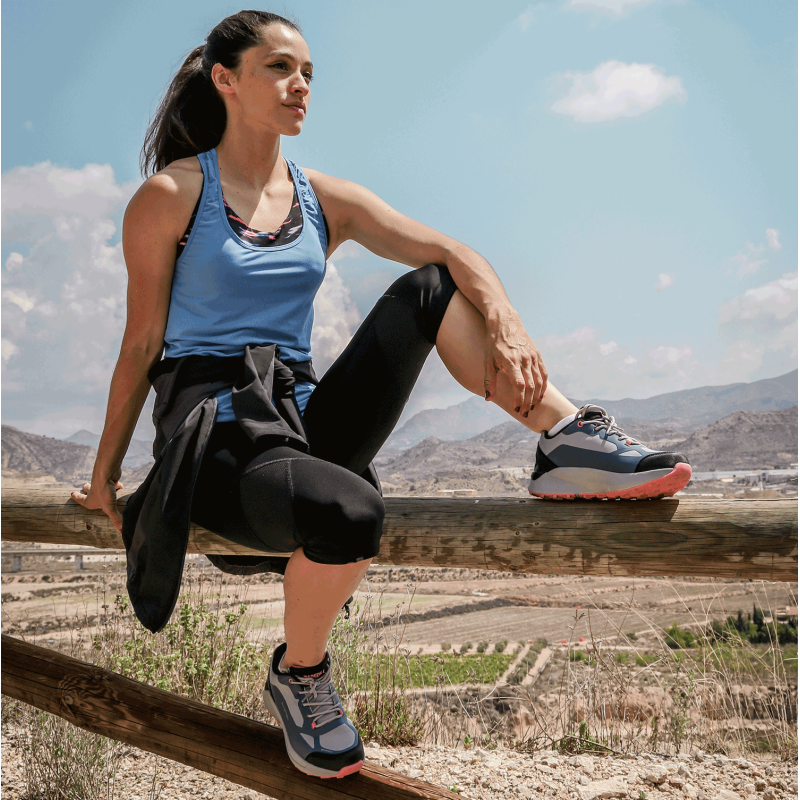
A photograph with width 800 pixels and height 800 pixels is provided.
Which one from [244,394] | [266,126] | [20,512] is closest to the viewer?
[244,394]

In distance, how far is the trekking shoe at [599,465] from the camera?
4.94 feet

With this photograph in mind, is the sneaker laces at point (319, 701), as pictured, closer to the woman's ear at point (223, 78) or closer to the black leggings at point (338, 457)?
the black leggings at point (338, 457)

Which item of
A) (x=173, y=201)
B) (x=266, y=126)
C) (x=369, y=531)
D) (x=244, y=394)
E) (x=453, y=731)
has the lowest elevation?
(x=453, y=731)

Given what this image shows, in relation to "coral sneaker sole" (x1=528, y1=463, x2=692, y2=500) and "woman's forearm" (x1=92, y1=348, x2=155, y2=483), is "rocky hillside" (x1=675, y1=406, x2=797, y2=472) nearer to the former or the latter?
"coral sneaker sole" (x1=528, y1=463, x2=692, y2=500)

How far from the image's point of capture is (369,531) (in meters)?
1.35

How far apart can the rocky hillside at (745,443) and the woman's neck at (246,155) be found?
305 ft

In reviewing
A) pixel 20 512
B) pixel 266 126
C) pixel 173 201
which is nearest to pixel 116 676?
pixel 20 512

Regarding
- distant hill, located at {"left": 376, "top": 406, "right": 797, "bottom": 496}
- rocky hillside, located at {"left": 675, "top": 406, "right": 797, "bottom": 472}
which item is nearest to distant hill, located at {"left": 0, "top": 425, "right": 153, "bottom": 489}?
distant hill, located at {"left": 376, "top": 406, "right": 797, "bottom": 496}

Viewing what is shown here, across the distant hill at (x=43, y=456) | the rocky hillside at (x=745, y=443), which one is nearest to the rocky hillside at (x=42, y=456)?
the distant hill at (x=43, y=456)

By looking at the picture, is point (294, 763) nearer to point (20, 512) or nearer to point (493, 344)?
point (493, 344)

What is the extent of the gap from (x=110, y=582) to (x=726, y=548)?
4.51 m

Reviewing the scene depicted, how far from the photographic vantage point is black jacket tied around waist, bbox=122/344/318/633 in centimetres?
146

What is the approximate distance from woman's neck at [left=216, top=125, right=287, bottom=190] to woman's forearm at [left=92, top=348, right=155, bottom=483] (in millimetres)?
534

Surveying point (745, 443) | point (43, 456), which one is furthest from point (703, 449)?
point (43, 456)
